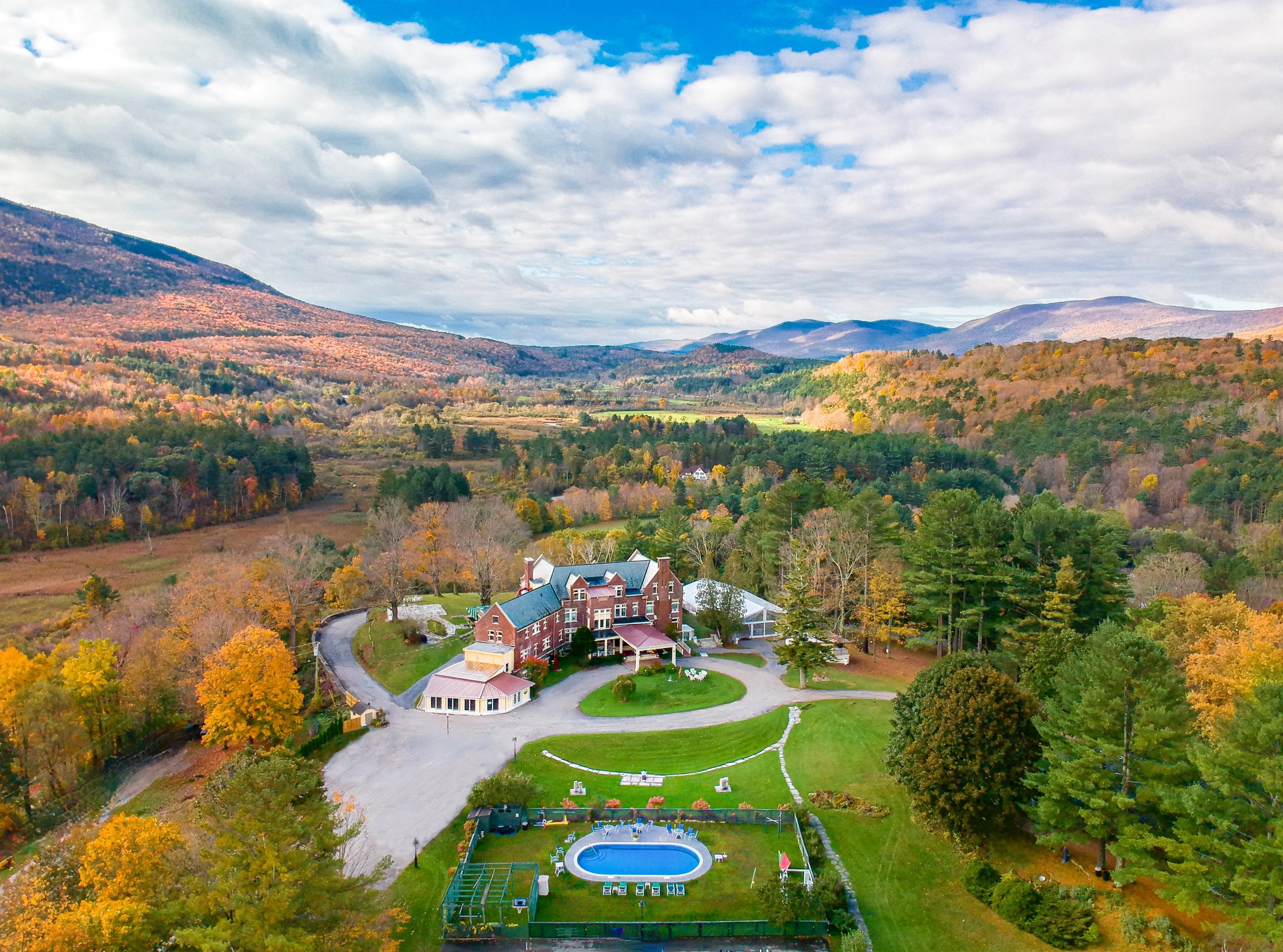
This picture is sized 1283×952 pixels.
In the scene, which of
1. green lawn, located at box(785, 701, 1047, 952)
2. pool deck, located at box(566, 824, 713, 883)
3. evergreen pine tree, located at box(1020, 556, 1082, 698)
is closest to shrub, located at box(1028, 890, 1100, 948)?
green lawn, located at box(785, 701, 1047, 952)

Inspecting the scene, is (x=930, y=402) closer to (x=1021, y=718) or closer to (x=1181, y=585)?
(x=1181, y=585)

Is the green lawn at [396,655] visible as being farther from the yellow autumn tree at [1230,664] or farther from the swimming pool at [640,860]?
the yellow autumn tree at [1230,664]

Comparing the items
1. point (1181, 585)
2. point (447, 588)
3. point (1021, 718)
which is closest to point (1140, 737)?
point (1021, 718)

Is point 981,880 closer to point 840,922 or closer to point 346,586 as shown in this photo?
point 840,922

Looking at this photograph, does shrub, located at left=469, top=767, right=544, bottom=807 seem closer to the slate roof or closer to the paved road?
the paved road

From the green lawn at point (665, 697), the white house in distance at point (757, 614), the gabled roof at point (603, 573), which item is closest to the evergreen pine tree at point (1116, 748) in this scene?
the green lawn at point (665, 697)
